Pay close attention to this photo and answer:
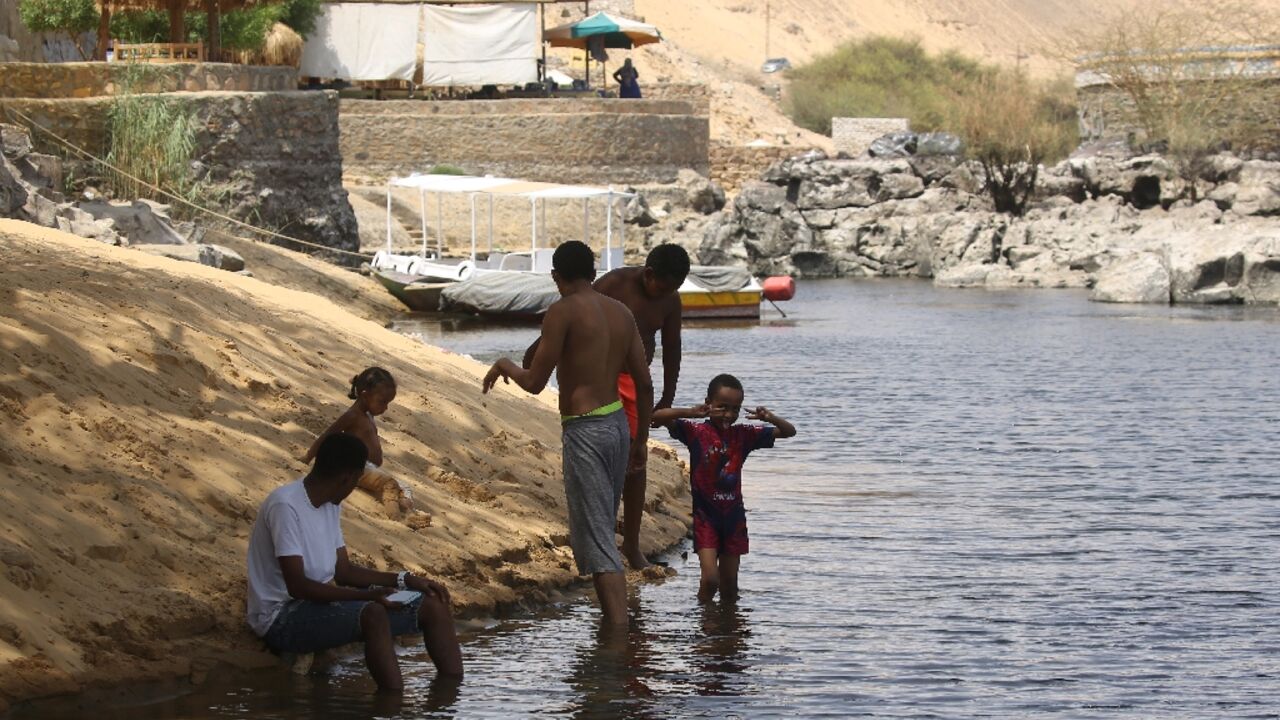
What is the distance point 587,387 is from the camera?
704 centimetres

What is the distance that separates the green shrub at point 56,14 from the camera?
105ft

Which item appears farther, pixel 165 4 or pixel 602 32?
pixel 602 32

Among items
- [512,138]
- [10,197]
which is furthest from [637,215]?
[10,197]

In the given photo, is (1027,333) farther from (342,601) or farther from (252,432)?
(342,601)

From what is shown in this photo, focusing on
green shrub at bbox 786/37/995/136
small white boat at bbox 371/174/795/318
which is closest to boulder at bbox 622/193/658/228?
small white boat at bbox 371/174/795/318

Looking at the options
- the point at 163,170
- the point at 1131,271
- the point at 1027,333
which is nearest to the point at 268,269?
the point at 163,170

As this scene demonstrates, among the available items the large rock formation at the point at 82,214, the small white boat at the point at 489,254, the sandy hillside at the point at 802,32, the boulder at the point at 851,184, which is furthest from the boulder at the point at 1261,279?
the sandy hillside at the point at 802,32

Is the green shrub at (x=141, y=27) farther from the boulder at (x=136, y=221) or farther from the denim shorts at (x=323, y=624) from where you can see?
the denim shorts at (x=323, y=624)

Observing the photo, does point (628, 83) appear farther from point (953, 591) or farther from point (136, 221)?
point (953, 591)

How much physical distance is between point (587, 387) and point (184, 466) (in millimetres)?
1774

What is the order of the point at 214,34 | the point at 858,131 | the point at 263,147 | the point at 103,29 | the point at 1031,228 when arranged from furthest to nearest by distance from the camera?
the point at 858,131
the point at 1031,228
the point at 103,29
the point at 214,34
the point at 263,147

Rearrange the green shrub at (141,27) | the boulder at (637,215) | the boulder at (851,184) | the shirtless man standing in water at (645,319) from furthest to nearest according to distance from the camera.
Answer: the boulder at (851,184), the boulder at (637,215), the green shrub at (141,27), the shirtless man standing in water at (645,319)

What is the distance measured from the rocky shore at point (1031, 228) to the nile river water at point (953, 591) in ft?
51.6

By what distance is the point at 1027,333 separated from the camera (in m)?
27.7
